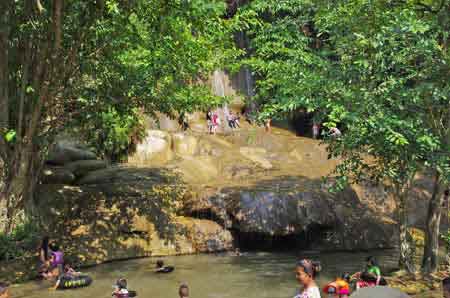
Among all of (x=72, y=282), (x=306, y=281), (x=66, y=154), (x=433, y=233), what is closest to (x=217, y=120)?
(x=66, y=154)

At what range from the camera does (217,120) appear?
29.8 meters

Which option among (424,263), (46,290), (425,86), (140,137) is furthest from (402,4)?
(140,137)

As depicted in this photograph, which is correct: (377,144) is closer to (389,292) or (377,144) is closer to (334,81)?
(334,81)

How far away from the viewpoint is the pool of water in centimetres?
1191

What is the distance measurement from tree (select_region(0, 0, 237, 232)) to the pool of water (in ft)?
10.7

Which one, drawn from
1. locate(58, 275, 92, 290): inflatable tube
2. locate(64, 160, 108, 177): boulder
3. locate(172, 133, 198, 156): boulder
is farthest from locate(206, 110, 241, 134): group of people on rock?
locate(58, 275, 92, 290): inflatable tube

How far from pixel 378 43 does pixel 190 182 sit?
1276 centimetres

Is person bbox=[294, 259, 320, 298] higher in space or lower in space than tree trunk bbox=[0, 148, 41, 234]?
lower

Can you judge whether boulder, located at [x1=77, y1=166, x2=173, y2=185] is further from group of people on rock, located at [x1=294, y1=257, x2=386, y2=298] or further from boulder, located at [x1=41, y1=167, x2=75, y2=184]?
group of people on rock, located at [x1=294, y1=257, x2=386, y2=298]

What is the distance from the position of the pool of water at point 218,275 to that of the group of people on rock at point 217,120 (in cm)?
1270

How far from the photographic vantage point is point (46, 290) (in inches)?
477

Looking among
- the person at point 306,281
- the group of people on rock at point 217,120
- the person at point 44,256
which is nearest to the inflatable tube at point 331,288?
the person at point 306,281

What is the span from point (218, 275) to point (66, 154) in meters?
12.0

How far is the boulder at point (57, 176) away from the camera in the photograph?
63.8ft
